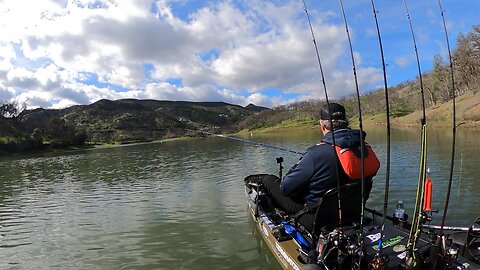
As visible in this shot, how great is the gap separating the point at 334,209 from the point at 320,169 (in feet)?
2.47

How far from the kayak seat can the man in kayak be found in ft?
0.07

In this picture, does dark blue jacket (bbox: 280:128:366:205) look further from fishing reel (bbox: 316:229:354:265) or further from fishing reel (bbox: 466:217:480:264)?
fishing reel (bbox: 466:217:480:264)

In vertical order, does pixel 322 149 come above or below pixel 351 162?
above

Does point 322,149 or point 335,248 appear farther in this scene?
point 322,149

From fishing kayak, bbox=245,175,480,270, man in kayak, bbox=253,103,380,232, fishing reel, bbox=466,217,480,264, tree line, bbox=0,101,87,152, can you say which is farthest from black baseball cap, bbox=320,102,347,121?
tree line, bbox=0,101,87,152

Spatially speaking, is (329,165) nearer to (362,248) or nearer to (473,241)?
(362,248)

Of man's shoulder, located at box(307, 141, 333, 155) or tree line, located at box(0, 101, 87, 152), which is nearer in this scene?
man's shoulder, located at box(307, 141, 333, 155)

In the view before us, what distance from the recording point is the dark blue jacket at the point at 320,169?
579 cm

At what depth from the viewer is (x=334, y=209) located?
612 centimetres

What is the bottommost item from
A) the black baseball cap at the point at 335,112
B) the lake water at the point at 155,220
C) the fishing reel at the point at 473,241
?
the lake water at the point at 155,220

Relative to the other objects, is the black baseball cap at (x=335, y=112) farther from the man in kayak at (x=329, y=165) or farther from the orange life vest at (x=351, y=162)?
the orange life vest at (x=351, y=162)

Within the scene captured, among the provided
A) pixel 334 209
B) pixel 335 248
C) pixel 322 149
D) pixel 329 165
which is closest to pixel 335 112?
pixel 322 149

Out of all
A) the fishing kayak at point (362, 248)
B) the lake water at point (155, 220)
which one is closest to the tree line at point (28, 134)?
the lake water at point (155, 220)

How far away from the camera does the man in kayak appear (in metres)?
5.73
